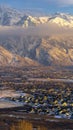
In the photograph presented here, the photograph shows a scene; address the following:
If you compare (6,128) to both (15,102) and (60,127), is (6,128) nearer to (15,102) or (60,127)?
(60,127)

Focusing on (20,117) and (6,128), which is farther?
(20,117)

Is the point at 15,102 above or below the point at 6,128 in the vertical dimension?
below

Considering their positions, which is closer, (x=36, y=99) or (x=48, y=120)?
(x=48, y=120)

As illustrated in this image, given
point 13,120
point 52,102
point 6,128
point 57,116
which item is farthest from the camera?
point 52,102

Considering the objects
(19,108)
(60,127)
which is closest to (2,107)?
(19,108)

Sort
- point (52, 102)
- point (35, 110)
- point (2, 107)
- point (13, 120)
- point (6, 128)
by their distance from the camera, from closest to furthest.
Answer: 1. point (6, 128)
2. point (13, 120)
3. point (35, 110)
4. point (2, 107)
5. point (52, 102)

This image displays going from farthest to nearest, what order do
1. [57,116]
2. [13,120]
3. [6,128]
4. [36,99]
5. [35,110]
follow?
1. [36,99]
2. [35,110]
3. [57,116]
4. [13,120]
5. [6,128]

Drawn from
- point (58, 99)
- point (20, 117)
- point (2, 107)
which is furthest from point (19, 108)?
point (58, 99)

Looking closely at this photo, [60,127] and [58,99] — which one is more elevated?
[60,127]

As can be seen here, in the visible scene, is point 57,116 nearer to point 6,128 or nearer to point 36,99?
point 6,128
